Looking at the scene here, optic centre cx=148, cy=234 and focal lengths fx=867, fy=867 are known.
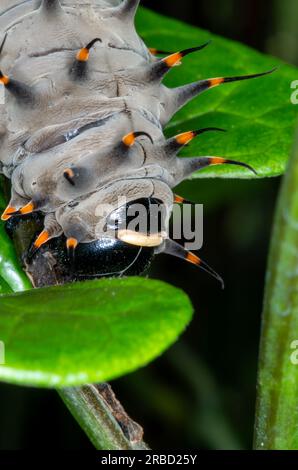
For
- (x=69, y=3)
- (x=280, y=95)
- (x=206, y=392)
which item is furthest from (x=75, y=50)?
(x=206, y=392)

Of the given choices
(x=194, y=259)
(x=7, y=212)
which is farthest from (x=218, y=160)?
(x=7, y=212)

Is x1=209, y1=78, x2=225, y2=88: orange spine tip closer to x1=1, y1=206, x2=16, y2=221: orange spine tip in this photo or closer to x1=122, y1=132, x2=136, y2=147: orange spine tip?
x1=122, y1=132, x2=136, y2=147: orange spine tip

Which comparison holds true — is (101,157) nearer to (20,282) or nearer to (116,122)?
(116,122)

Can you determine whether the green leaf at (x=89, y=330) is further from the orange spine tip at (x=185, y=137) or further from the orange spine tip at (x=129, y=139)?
the orange spine tip at (x=185, y=137)

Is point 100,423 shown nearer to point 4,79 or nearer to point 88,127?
point 88,127

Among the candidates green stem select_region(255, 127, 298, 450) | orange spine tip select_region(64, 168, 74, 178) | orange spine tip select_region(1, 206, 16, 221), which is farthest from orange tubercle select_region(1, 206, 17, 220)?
green stem select_region(255, 127, 298, 450)

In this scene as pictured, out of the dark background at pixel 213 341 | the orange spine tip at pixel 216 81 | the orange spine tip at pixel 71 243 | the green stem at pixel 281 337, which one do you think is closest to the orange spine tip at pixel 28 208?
the orange spine tip at pixel 71 243
